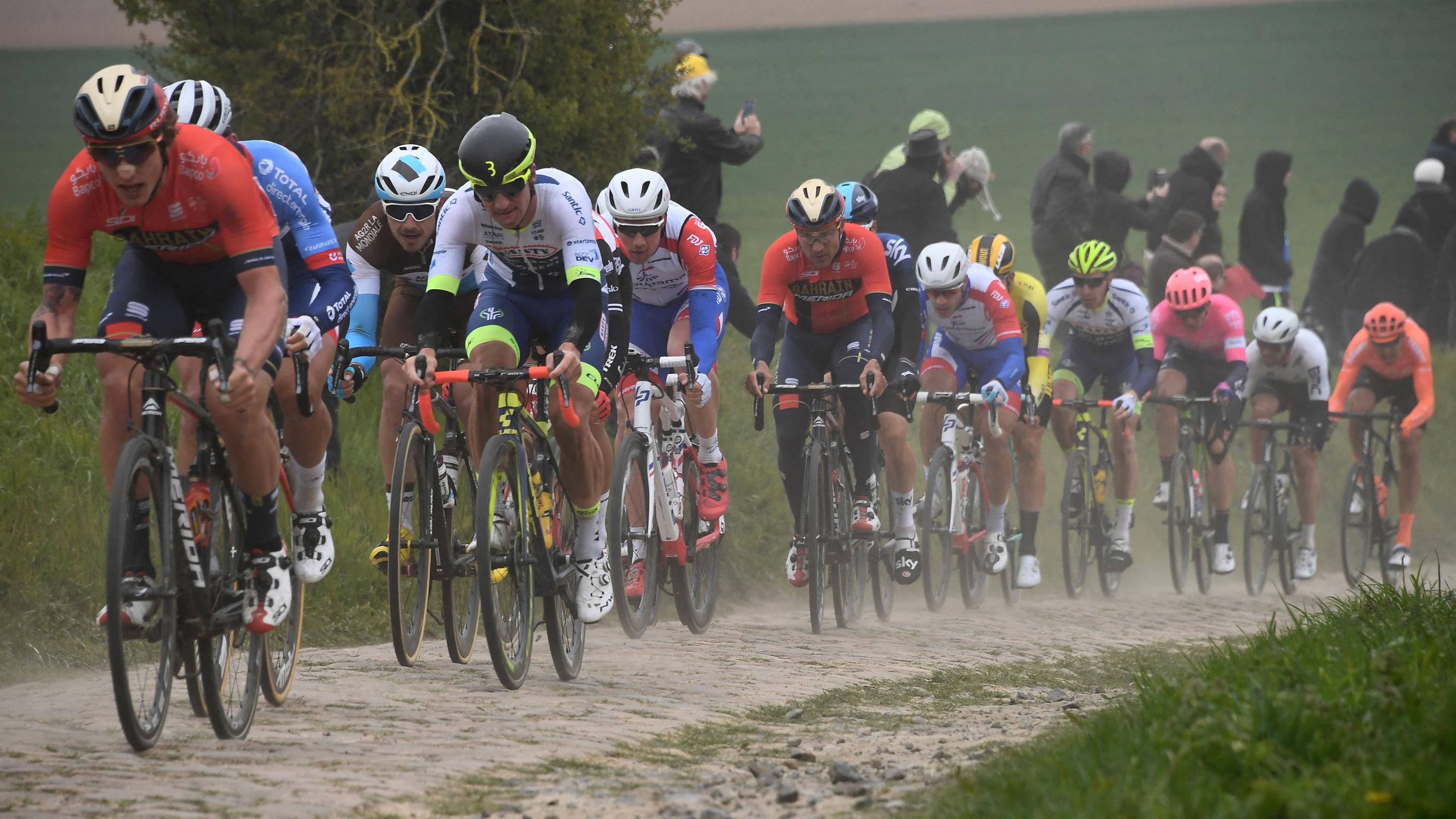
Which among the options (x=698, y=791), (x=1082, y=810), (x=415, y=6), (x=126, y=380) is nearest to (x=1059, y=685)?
(x=698, y=791)

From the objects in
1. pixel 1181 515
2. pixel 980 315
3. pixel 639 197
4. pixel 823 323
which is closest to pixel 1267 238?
pixel 1181 515

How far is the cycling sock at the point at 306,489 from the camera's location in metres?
6.37

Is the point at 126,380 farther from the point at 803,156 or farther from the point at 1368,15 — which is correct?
the point at 1368,15

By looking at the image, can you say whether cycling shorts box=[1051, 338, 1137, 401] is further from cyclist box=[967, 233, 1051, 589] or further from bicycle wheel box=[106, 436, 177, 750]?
bicycle wheel box=[106, 436, 177, 750]

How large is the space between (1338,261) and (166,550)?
17.2 m

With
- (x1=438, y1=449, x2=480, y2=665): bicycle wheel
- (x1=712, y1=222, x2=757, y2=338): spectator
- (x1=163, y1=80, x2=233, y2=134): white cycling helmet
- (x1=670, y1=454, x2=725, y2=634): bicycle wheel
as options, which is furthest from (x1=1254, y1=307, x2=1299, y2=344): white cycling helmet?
(x1=163, y1=80, x2=233, y2=134): white cycling helmet

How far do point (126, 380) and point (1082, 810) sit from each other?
11.4 ft

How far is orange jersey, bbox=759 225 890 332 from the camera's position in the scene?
973 cm

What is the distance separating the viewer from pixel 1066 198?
15516mm

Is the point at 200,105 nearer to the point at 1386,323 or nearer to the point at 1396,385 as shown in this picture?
the point at 1386,323

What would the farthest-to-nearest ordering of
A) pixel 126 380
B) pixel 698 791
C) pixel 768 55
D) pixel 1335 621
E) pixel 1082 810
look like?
pixel 768 55 → pixel 1335 621 → pixel 126 380 → pixel 698 791 → pixel 1082 810

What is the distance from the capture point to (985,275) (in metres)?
11.5

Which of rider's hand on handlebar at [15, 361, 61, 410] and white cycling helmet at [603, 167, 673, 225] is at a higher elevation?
white cycling helmet at [603, 167, 673, 225]

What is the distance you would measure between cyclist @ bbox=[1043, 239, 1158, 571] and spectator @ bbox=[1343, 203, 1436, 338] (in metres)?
7.16
